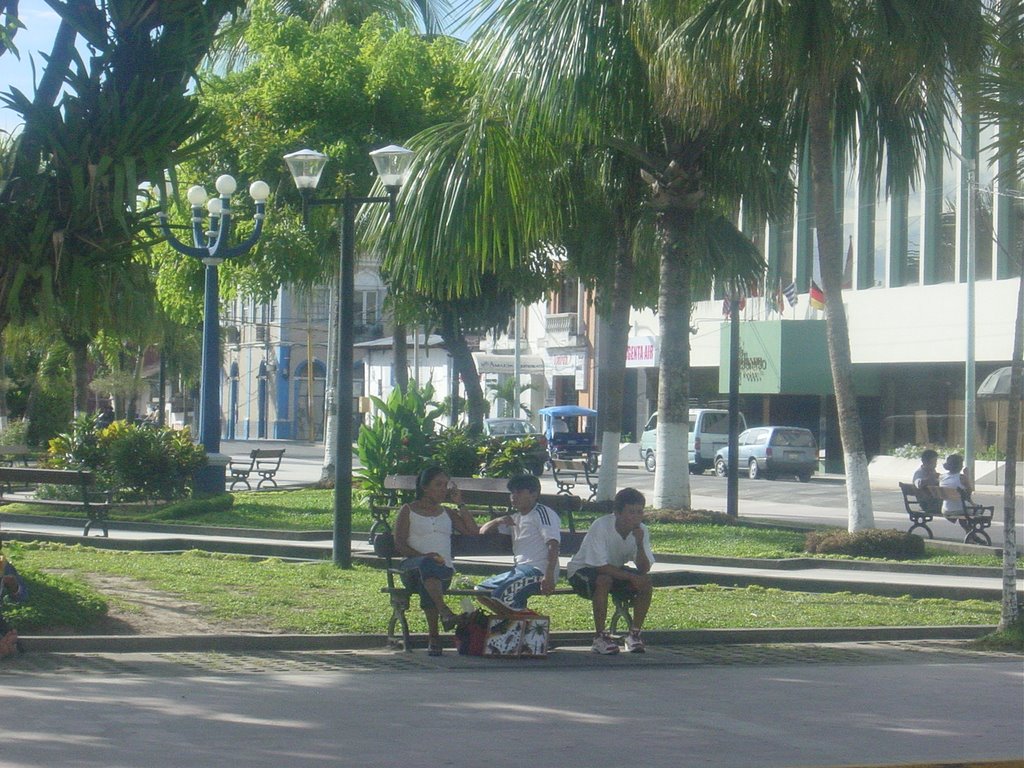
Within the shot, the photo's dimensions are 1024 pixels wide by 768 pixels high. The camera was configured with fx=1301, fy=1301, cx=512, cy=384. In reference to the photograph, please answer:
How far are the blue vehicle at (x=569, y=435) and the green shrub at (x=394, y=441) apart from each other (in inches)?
538

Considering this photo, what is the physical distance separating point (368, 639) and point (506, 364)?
1734 inches

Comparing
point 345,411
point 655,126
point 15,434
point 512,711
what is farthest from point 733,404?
point 15,434

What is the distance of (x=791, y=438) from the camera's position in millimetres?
37031

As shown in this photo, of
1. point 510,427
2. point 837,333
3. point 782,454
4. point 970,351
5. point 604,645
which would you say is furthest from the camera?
point 510,427

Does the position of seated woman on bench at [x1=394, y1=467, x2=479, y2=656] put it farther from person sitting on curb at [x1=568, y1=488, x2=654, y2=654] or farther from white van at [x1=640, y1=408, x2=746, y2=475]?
white van at [x1=640, y1=408, x2=746, y2=475]

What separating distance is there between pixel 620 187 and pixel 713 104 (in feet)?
16.7

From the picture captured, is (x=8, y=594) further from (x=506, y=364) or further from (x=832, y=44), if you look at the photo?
(x=506, y=364)

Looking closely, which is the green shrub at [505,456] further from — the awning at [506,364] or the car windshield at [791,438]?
the awning at [506,364]

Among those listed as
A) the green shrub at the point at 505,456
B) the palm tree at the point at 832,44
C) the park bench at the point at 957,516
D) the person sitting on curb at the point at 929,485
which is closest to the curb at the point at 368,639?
the palm tree at the point at 832,44

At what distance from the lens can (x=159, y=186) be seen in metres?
8.78

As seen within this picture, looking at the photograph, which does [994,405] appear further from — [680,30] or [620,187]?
[680,30]

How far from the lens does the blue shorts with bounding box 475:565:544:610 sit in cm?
930

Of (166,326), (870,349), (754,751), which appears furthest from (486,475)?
(870,349)

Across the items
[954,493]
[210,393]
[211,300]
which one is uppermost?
[211,300]
